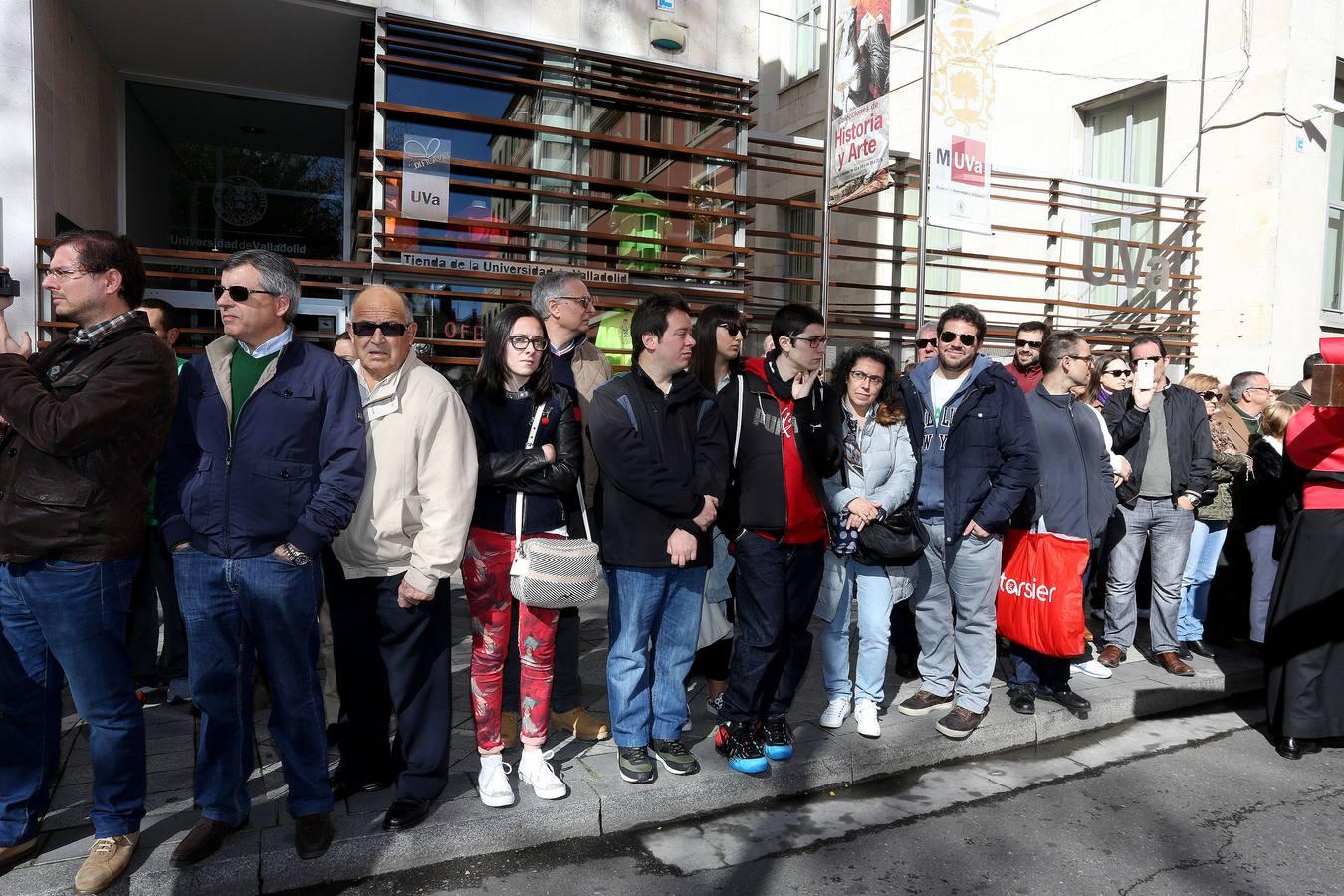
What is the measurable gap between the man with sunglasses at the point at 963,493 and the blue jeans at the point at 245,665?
10.0 feet

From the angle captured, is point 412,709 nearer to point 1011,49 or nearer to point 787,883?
point 787,883

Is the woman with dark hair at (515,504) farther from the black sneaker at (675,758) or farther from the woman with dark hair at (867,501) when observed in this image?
the woman with dark hair at (867,501)

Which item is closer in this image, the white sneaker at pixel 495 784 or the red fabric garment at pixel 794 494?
the white sneaker at pixel 495 784

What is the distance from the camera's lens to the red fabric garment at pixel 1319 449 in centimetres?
481

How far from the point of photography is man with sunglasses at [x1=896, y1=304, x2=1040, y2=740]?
471cm

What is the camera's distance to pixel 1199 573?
6461 millimetres

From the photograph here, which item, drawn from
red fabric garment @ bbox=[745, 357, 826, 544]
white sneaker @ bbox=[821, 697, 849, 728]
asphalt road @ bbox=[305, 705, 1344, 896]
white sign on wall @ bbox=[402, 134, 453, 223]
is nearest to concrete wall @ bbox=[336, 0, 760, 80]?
white sign on wall @ bbox=[402, 134, 453, 223]

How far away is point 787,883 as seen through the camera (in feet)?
11.1

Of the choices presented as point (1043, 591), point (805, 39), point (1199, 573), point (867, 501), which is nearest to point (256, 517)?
point (867, 501)

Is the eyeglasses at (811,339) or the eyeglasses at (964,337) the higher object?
the eyeglasses at (964,337)

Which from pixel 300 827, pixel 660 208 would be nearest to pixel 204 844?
pixel 300 827

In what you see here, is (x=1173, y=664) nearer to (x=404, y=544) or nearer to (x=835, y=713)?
(x=835, y=713)

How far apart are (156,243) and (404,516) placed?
333 inches

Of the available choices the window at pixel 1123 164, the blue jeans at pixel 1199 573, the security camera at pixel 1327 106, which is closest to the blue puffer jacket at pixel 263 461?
the blue jeans at pixel 1199 573
